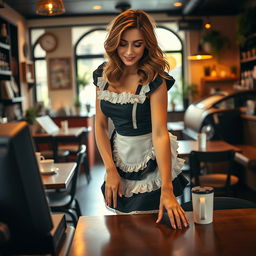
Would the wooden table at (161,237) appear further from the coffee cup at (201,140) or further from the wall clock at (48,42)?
the wall clock at (48,42)

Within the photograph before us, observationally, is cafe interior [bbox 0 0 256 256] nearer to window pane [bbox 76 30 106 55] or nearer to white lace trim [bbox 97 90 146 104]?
window pane [bbox 76 30 106 55]

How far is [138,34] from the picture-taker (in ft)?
5.31

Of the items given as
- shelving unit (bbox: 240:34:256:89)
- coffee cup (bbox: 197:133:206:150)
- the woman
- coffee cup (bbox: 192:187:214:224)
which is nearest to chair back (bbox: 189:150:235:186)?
coffee cup (bbox: 197:133:206:150)

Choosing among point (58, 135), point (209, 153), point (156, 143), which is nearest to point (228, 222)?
point (156, 143)

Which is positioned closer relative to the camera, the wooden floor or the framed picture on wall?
the wooden floor

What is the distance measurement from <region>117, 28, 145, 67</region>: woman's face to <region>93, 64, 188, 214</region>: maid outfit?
0.12m

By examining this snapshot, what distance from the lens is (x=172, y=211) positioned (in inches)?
54.2

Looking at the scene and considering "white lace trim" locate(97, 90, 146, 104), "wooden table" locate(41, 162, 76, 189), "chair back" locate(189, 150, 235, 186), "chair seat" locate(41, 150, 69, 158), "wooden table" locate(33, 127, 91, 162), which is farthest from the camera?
"chair seat" locate(41, 150, 69, 158)

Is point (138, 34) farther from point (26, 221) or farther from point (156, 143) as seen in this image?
point (26, 221)

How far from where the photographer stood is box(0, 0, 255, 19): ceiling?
8.12m

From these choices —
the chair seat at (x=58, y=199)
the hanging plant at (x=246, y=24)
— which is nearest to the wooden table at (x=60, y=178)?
the chair seat at (x=58, y=199)

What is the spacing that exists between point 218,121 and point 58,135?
2.33 m

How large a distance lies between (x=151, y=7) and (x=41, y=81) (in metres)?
3.14

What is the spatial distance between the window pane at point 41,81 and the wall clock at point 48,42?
19.2 inches
